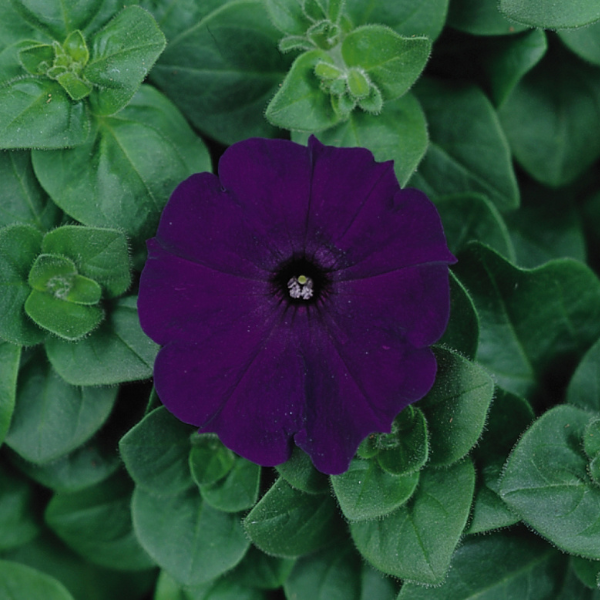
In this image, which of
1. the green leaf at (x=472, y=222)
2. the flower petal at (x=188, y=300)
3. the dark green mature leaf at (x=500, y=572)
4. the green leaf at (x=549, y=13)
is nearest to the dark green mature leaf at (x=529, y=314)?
the green leaf at (x=472, y=222)

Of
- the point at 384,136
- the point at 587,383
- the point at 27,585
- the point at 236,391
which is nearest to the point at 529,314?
the point at 587,383

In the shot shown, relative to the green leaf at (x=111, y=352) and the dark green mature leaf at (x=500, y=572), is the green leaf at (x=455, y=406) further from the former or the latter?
the green leaf at (x=111, y=352)

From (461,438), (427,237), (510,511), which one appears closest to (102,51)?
(427,237)

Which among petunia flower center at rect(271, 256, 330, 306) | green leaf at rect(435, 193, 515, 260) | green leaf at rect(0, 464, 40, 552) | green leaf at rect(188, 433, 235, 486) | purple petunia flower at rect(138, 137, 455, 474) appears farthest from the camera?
green leaf at rect(0, 464, 40, 552)

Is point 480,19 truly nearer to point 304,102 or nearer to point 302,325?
point 304,102

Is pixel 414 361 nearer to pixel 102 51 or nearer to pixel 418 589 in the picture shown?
pixel 418 589

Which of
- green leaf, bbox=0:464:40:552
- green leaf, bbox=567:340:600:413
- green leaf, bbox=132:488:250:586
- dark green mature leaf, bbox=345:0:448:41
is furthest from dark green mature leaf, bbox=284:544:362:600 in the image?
dark green mature leaf, bbox=345:0:448:41

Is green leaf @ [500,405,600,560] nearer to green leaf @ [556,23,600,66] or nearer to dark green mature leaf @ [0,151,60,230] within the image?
green leaf @ [556,23,600,66]
